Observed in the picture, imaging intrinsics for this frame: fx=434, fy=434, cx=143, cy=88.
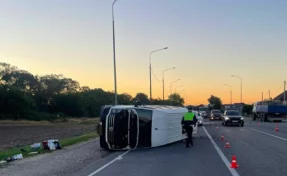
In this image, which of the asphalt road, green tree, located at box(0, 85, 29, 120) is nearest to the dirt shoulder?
the asphalt road

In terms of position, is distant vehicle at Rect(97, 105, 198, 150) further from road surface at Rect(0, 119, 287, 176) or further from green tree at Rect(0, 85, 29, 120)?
green tree at Rect(0, 85, 29, 120)

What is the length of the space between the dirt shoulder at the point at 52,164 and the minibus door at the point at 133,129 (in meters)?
1.19

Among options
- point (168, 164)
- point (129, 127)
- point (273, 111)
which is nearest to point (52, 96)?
point (273, 111)

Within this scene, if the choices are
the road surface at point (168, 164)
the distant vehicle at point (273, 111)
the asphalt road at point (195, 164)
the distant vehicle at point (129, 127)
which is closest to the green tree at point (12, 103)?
the distant vehicle at point (273, 111)

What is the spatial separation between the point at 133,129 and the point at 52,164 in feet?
15.9

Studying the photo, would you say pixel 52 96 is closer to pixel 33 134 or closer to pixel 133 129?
pixel 33 134

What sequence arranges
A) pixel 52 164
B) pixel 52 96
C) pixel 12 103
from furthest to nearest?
pixel 52 96, pixel 12 103, pixel 52 164

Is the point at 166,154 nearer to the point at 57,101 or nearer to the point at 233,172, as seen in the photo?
the point at 233,172

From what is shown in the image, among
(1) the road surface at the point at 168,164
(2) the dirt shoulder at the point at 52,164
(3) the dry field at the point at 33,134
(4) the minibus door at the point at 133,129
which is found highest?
(4) the minibus door at the point at 133,129

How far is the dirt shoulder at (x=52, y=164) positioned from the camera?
12971mm

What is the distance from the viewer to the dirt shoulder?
12971 mm

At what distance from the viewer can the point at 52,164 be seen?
14.9 metres

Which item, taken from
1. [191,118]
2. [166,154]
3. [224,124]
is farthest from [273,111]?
[166,154]

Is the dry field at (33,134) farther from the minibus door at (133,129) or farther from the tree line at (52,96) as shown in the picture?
the tree line at (52,96)
